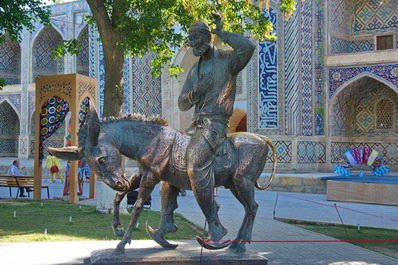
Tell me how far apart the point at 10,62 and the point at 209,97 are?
84.3ft

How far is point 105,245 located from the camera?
19.4 feet

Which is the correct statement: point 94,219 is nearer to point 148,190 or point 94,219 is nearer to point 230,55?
point 148,190

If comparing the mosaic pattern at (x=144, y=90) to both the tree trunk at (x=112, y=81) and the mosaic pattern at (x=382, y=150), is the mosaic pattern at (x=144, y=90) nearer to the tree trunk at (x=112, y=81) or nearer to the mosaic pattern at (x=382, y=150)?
the mosaic pattern at (x=382, y=150)

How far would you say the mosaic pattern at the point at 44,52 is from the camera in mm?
26312

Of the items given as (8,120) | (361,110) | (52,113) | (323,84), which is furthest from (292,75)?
(8,120)

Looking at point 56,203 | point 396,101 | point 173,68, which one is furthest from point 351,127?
point 56,203

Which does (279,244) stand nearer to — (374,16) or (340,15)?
(340,15)

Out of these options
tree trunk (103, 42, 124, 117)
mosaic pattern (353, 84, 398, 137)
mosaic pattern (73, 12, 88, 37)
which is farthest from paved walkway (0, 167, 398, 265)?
mosaic pattern (73, 12, 88, 37)

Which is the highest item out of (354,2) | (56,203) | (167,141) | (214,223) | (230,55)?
(354,2)

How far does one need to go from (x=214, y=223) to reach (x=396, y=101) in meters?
15.1

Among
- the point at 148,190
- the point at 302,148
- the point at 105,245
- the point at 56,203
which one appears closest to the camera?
the point at 148,190

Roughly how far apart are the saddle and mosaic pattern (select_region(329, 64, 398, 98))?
13483mm

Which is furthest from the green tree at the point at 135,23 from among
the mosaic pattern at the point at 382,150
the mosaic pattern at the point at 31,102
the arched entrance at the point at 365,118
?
the mosaic pattern at the point at 31,102

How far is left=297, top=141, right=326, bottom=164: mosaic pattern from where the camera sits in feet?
56.5
